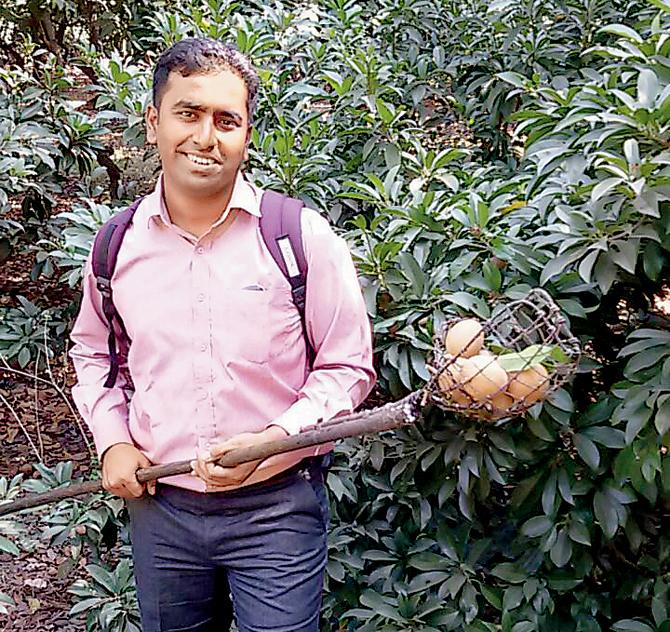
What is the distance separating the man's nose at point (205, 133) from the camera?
187 cm

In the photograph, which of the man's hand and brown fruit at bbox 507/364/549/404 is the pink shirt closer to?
the man's hand

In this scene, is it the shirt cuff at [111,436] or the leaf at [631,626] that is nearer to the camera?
the shirt cuff at [111,436]

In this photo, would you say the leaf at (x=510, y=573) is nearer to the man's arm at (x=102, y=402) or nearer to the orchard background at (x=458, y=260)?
the orchard background at (x=458, y=260)

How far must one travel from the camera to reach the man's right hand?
2.01 meters

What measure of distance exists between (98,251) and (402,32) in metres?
2.19

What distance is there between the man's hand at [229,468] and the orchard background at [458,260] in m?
0.60

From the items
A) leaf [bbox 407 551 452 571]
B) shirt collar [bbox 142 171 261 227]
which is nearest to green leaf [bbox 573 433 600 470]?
leaf [bbox 407 551 452 571]

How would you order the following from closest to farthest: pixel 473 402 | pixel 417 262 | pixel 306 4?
pixel 473 402, pixel 417 262, pixel 306 4

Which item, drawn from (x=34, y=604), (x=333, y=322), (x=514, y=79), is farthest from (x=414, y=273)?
(x=34, y=604)

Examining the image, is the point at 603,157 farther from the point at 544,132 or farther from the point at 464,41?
the point at 464,41

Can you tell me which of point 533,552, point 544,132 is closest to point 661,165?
point 544,132

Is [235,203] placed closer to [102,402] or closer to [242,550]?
[102,402]

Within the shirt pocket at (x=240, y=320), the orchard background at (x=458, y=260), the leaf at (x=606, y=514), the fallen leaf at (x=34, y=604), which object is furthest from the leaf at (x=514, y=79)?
the fallen leaf at (x=34, y=604)

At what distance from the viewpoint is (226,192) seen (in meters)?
1.97
